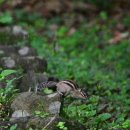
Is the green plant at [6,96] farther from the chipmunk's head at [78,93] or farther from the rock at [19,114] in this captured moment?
the chipmunk's head at [78,93]

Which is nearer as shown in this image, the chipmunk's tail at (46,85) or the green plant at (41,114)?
the green plant at (41,114)

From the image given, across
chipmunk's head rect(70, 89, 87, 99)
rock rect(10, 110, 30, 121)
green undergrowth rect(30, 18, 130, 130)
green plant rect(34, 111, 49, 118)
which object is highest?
chipmunk's head rect(70, 89, 87, 99)

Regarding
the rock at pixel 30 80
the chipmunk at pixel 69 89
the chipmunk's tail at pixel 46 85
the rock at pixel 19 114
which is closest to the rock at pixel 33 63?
the rock at pixel 30 80

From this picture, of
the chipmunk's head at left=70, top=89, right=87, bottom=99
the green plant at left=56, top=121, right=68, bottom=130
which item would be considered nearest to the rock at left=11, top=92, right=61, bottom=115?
the chipmunk's head at left=70, top=89, right=87, bottom=99

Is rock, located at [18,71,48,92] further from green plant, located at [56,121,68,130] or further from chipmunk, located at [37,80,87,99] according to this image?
green plant, located at [56,121,68,130]

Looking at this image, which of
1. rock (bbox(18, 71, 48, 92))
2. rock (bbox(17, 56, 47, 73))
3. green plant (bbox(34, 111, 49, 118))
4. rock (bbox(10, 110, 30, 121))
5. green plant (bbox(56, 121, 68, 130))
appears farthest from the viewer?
rock (bbox(17, 56, 47, 73))

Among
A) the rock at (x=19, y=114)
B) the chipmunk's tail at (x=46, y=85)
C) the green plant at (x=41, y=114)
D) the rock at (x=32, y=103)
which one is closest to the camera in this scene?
the green plant at (x=41, y=114)

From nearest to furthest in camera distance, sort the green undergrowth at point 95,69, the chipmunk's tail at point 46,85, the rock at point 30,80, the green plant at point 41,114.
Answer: the green plant at point 41,114 → the green undergrowth at point 95,69 → the chipmunk's tail at point 46,85 → the rock at point 30,80

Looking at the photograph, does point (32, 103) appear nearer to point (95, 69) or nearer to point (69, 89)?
point (69, 89)

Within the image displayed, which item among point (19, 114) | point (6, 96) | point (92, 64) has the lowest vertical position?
point (92, 64)

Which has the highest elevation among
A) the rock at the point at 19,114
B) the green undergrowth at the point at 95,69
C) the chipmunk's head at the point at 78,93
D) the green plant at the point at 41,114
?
the chipmunk's head at the point at 78,93

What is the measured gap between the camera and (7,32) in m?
9.02

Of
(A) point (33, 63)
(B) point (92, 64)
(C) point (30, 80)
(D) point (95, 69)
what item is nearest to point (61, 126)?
(C) point (30, 80)

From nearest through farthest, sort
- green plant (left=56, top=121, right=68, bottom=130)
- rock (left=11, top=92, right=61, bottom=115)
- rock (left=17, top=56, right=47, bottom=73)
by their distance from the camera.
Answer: green plant (left=56, top=121, right=68, bottom=130) < rock (left=11, top=92, right=61, bottom=115) < rock (left=17, top=56, right=47, bottom=73)
